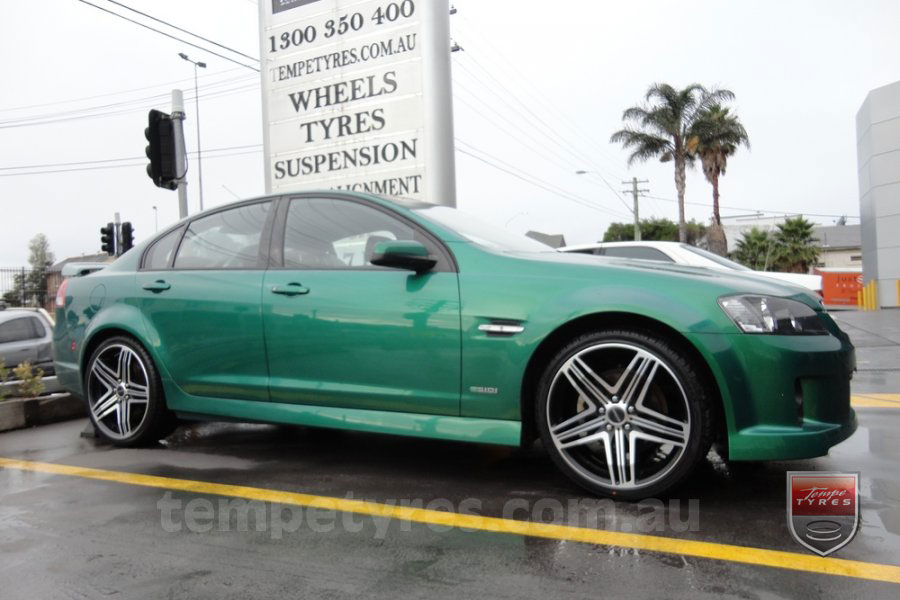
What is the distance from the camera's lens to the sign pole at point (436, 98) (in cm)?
689

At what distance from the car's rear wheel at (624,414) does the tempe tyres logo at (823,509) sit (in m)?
0.39

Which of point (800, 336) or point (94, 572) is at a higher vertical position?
point (800, 336)

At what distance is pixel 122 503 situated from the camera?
323 centimetres

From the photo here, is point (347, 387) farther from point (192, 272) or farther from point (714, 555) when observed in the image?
point (714, 555)

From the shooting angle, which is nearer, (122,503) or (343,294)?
(122,503)

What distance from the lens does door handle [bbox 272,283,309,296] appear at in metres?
3.63

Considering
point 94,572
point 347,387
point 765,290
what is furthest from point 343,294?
point 765,290

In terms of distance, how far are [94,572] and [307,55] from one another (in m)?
6.16

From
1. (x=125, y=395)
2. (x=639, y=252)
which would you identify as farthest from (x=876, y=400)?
(x=125, y=395)

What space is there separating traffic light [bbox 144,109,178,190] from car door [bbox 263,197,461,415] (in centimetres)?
435

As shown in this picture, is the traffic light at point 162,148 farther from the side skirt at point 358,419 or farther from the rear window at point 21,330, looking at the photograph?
the side skirt at point 358,419

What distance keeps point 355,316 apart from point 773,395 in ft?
6.14

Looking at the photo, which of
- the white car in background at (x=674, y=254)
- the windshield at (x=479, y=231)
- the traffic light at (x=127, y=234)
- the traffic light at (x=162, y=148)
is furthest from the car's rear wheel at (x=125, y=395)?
the traffic light at (x=127, y=234)

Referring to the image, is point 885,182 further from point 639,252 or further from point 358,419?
point 358,419
